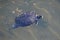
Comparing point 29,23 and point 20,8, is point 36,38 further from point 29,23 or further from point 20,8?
point 20,8

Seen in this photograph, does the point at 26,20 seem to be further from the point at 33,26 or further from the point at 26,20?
the point at 33,26

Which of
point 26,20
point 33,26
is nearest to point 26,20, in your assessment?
point 26,20

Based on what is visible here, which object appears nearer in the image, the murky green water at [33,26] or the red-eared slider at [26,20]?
the murky green water at [33,26]

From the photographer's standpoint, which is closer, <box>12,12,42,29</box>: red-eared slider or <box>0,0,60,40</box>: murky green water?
<box>0,0,60,40</box>: murky green water

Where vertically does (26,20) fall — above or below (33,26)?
above

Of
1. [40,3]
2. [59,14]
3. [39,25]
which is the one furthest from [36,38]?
[40,3]

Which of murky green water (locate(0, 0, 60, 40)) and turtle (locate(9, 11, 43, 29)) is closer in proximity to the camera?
murky green water (locate(0, 0, 60, 40))

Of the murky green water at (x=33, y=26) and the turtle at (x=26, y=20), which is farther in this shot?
the turtle at (x=26, y=20)
